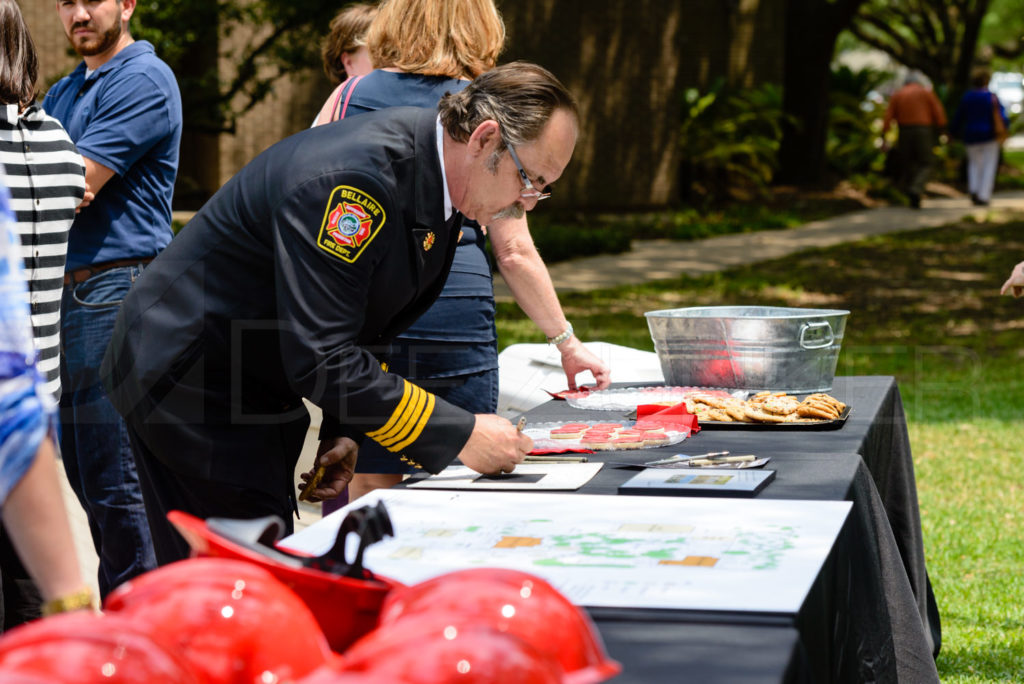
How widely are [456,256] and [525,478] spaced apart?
913 mm

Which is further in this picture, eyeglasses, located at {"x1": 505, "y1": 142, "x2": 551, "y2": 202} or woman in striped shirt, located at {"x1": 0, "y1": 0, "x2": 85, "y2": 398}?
woman in striped shirt, located at {"x1": 0, "y1": 0, "x2": 85, "y2": 398}

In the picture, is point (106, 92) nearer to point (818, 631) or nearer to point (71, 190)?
point (71, 190)

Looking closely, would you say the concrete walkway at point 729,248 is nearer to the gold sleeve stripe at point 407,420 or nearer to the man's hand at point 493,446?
the man's hand at point 493,446

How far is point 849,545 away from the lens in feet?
6.68

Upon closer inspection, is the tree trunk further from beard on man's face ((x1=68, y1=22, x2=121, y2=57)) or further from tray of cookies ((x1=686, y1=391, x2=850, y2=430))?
tray of cookies ((x1=686, y1=391, x2=850, y2=430))

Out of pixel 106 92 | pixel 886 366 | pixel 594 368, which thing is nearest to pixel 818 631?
pixel 594 368

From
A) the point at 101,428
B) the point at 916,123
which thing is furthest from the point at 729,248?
the point at 101,428

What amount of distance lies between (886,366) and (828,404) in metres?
6.33

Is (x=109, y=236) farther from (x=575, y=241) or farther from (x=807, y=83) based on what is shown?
(x=807, y=83)

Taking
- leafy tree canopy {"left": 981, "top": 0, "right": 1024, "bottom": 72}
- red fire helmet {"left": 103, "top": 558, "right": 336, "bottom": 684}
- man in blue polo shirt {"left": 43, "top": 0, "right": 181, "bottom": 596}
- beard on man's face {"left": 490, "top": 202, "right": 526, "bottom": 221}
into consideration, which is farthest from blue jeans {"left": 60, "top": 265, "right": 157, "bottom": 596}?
leafy tree canopy {"left": 981, "top": 0, "right": 1024, "bottom": 72}

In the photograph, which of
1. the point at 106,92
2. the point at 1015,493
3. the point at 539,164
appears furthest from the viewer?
the point at 1015,493

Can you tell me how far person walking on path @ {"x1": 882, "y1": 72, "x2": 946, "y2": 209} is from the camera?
1780cm

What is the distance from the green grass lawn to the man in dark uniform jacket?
2.41 meters

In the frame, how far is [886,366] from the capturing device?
884cm
